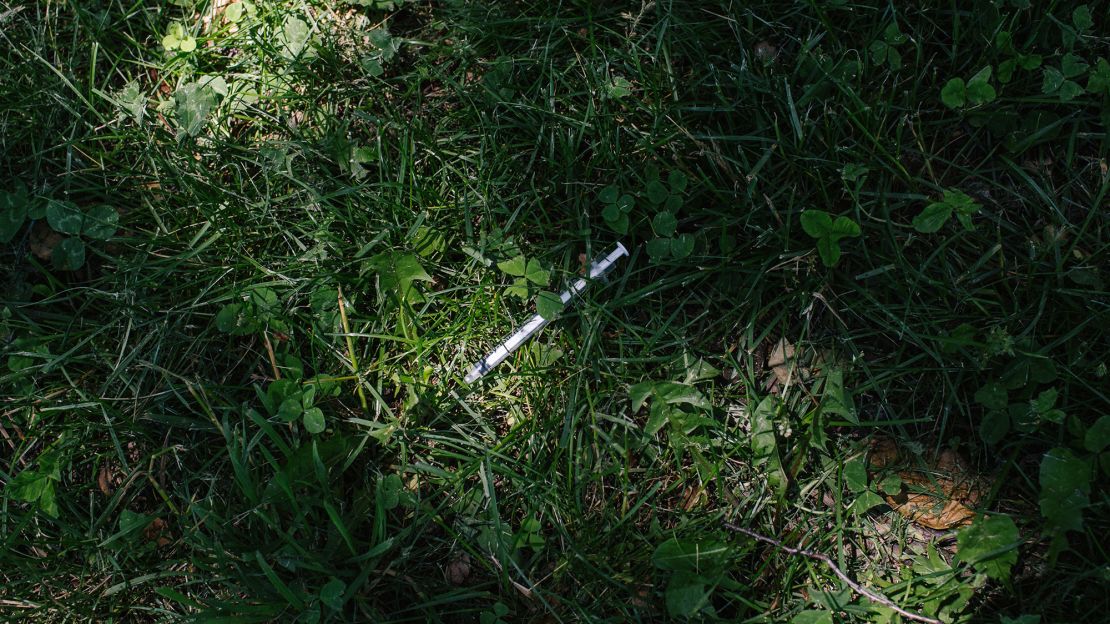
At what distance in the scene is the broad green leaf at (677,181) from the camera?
8.91 feet

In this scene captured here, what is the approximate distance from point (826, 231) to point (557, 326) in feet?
3.06

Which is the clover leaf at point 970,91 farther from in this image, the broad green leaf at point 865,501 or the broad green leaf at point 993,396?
the broad green leaf at point 865,501

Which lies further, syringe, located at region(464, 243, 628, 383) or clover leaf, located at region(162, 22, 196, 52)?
clover leaf, located at region(162, 22, 196, 52)

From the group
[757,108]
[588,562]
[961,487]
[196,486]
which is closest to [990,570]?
[961,487]

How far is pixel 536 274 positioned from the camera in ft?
8.86

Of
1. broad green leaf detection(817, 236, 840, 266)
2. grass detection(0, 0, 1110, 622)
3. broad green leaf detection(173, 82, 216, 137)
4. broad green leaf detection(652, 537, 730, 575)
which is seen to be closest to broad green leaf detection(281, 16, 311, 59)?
grass detection(0, 0, 1110, 622)

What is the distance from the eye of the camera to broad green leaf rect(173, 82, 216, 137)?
2.94 metres

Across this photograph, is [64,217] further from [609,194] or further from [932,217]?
[932,217]

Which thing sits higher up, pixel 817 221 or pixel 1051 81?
pixel 1051 81

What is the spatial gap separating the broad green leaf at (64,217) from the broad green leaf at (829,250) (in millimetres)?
2585

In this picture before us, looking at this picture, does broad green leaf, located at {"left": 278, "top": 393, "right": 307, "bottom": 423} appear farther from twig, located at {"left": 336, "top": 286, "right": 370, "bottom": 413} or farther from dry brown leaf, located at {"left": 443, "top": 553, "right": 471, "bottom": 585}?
dry brown leaf, located at {"left": 443, "top": 553, "right": 471, "bottom": 585}

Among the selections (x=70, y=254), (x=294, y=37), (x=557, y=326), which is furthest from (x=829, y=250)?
(x=70, y=254)

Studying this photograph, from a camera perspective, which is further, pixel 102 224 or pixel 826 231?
pixel 102 224

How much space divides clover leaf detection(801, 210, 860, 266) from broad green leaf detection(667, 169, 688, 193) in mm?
407
